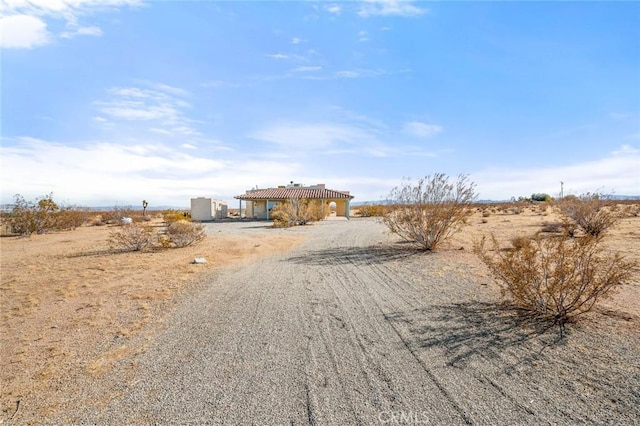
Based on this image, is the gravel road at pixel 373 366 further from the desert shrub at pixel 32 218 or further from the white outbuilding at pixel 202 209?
the white outbuilding at pixel 202 209

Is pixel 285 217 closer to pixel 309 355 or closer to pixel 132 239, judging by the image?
pixel 132 239

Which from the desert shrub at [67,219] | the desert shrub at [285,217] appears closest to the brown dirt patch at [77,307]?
the desert shrub at [67,219]

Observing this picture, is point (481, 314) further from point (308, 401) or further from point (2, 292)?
point (2, 292)

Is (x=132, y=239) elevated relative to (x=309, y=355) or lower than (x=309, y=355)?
elevated

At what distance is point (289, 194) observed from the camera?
1634 inches

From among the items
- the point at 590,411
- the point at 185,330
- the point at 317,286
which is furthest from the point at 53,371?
the point at 590,411

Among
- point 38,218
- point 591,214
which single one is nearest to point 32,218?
point 38,218

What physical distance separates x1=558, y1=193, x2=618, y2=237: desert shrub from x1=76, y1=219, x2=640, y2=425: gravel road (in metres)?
12.1

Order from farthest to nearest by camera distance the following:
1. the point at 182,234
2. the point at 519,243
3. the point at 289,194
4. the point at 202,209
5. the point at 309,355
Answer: the point at 289,194 < the point at 202,209 < the point at 182,234 < the point at 519,243 < the point at 309,355

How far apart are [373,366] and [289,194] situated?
3804 centimetres

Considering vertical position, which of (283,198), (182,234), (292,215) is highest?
(283,198)

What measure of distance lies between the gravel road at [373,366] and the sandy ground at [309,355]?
18mm

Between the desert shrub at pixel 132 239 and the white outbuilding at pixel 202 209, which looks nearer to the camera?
the desert shrub at pixel 132 239

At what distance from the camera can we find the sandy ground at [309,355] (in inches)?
124
